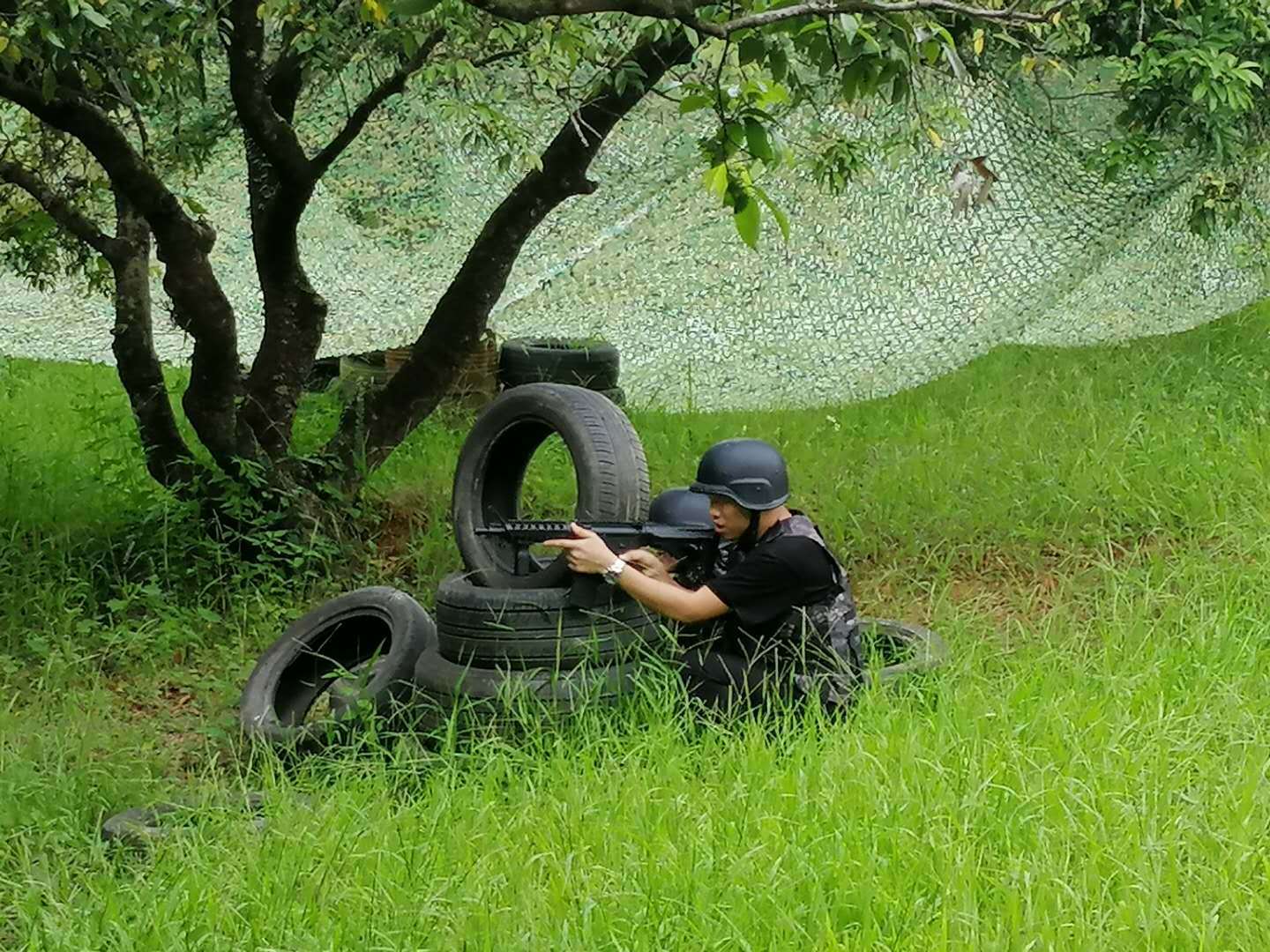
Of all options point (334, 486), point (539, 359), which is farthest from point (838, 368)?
point (334, 486)

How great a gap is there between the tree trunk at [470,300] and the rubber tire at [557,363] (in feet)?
4.13

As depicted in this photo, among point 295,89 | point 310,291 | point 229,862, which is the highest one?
point 295,89

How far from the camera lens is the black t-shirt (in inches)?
140

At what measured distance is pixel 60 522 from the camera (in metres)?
5.58

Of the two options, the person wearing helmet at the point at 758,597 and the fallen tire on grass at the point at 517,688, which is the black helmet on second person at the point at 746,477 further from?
the fallen tire on grass at the point at 517,688

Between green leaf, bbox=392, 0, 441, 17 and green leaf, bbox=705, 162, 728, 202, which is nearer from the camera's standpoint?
green leaf, bbox=392, 0, 441, 17

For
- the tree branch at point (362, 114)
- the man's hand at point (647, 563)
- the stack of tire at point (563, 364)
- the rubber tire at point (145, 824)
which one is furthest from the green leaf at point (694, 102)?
the stack of tire at point (563, 364)

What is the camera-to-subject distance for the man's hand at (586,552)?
12.1ft

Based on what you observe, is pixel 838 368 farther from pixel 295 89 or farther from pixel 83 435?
pixel 83 435

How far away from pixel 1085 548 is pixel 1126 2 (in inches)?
87.4

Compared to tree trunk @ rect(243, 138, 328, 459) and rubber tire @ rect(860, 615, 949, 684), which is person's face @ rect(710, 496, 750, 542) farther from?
tree trunk @ rect(243, 138, 328, 459)

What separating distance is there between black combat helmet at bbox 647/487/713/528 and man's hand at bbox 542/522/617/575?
486 mm

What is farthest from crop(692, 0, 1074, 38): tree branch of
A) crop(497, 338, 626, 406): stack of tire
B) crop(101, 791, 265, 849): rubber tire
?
crop(497, 338, 626, 406): stack of tire

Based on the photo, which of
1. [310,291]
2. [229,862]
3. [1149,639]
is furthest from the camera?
[310,291]
